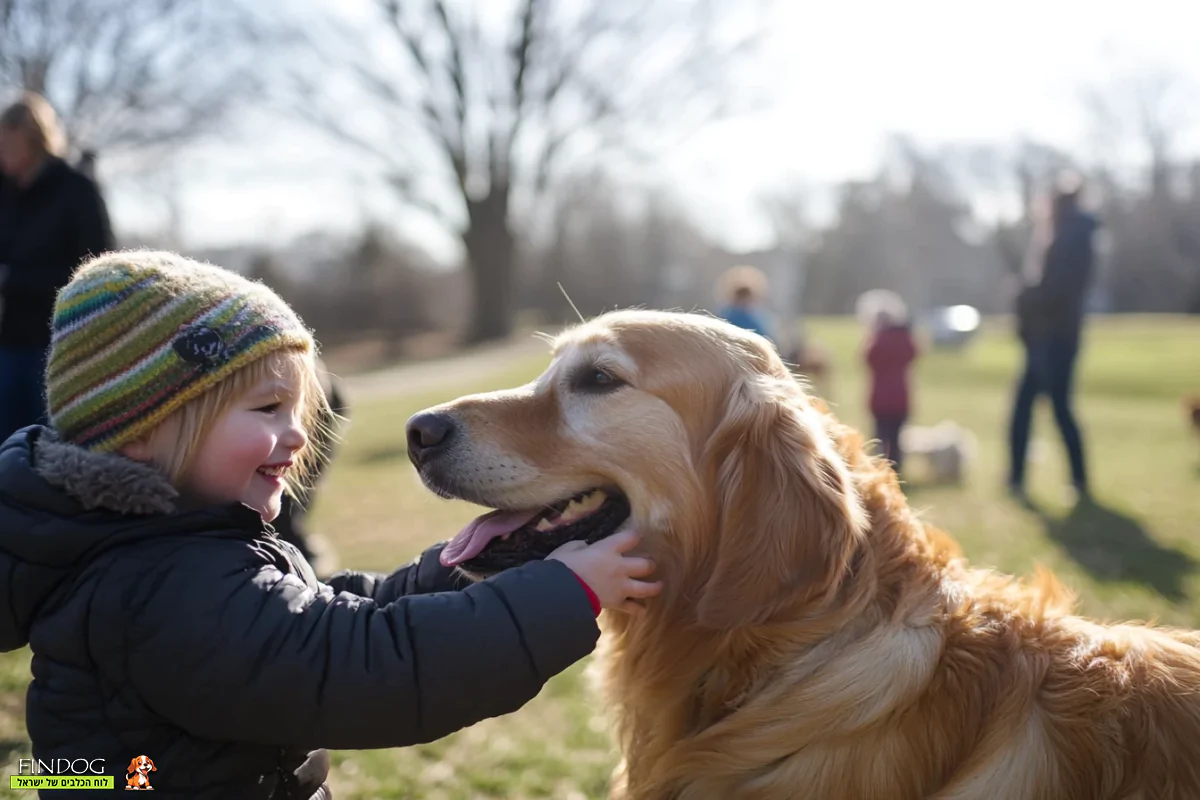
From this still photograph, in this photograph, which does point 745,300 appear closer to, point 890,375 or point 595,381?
point 890,375

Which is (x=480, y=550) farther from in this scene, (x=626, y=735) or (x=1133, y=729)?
(x=1133, y=729)

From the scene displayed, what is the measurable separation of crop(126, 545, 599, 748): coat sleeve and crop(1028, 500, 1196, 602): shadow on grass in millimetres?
5322

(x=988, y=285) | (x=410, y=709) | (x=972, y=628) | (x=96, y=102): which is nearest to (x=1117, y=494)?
(x=972, y=628)

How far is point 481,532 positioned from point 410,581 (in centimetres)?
25

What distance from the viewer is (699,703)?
2.29 m

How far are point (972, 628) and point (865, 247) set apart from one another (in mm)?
68605

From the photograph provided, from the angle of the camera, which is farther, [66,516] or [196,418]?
[196,418]

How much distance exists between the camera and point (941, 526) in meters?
7.54

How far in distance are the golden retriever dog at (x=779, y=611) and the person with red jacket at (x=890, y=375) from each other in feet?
25.0

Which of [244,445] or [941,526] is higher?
[244,445]

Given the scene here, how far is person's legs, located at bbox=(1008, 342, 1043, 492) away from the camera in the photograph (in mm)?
A: 8062

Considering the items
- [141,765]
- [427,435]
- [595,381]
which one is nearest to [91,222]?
[427,435]

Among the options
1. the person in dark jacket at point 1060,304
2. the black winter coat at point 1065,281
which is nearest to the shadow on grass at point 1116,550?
the person in dark jacket at point 1060,304

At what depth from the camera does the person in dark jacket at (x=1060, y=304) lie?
7.71 m
